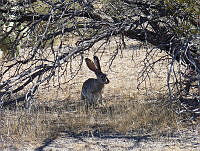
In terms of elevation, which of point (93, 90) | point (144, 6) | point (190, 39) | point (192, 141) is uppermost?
point (144, 6)

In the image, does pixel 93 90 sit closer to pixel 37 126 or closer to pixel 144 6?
pixel 37 126

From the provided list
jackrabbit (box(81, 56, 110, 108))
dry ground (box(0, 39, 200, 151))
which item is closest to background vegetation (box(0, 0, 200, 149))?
dry ground (box(0, 39, 200, 151))

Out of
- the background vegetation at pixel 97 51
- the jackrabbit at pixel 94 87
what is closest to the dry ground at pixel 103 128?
the background vegetation at pixel 97 51

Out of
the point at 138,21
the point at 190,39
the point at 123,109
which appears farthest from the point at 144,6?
the point at 123,109

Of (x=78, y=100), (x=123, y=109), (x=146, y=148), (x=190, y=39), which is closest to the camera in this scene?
(x=190, y=39)

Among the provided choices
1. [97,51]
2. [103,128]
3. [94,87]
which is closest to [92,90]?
[94,87]

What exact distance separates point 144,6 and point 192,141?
80.2 inches

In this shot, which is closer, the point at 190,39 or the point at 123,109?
the point at 190,39

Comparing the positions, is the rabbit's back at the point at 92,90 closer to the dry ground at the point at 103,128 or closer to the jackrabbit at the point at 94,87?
the jackrabbit at the point at 94,87

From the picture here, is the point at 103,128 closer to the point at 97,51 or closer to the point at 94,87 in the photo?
the point at 97,51

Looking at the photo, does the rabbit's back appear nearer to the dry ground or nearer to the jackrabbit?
the jackrabbit

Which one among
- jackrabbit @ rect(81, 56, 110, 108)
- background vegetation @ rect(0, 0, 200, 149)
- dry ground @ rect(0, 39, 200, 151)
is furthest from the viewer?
jackrabbit @ rect(81, 56, 110, 108)

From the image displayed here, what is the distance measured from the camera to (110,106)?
28.2 ft

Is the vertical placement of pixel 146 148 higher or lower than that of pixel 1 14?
lower
